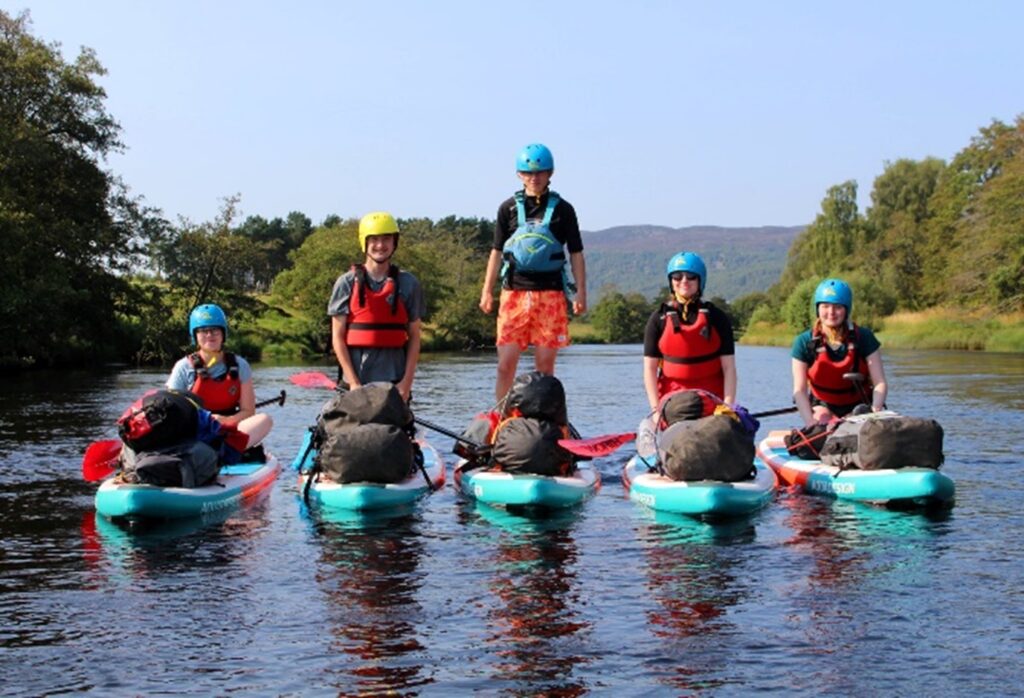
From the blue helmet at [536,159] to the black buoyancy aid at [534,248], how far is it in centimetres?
35

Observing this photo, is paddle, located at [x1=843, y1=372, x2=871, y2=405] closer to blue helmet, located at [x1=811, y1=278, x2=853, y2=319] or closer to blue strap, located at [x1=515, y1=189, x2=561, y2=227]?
blue helmet, located at [x1=811, y1=278, x2=853, y2=319]

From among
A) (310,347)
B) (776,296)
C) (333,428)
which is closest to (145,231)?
(310,347)

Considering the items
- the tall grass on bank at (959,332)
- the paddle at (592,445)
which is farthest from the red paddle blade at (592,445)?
the tall grass on bank at (959,332)

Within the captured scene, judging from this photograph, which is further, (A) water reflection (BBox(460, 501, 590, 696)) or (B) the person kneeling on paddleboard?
(B) the person kneeling on paddleboard

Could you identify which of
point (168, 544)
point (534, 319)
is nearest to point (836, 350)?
point (534, 319)

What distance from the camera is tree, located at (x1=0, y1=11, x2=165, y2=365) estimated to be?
3484 cm

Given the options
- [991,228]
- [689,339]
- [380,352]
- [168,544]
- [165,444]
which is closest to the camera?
[168,544]

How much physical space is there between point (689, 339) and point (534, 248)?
5.50 ft

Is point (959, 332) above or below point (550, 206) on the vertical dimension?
below

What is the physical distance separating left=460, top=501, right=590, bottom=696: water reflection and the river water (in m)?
0.02

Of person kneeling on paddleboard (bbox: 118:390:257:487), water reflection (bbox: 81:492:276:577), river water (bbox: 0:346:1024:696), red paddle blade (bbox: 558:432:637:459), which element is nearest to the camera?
river water (bbox: 0:346:1024:696)

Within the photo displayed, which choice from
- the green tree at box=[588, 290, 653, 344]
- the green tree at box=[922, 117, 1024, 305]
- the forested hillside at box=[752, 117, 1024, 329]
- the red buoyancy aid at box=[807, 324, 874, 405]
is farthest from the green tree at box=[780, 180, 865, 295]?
the red buoyancy aid at box=[807, 324, 874, 405]

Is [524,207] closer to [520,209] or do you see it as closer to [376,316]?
[520,209]

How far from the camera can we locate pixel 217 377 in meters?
11.1
